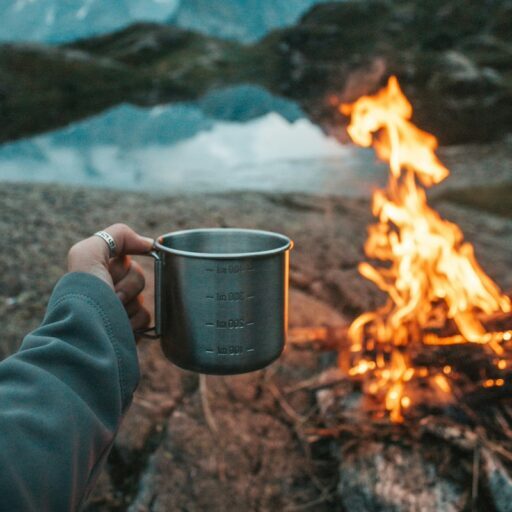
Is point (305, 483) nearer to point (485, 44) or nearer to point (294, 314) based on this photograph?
point (294, 314)

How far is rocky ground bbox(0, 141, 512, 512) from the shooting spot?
5.52 ft

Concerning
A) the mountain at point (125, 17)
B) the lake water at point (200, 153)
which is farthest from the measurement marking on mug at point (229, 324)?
the mountain at point (125, 17)

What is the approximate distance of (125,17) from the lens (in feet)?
35.3

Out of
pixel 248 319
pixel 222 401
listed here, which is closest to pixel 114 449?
pixel 222 401

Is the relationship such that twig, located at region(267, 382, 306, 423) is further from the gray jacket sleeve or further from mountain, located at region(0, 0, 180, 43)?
mountain, located at region(0, 0, 180, 43)

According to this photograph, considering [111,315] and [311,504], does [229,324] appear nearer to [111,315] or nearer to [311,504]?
[111,315]

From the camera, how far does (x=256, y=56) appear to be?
492 inches

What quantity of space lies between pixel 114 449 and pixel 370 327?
1183 millimetres

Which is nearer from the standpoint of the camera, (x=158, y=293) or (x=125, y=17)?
(x=158, y=293)

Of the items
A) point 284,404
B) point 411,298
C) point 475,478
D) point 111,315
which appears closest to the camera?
point 111,315

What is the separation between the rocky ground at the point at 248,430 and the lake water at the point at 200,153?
1.45m

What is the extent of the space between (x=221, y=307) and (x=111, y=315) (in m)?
0.23

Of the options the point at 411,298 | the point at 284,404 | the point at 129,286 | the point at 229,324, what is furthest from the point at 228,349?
the point at 411,298

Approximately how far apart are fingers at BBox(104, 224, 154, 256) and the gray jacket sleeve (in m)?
0.22
